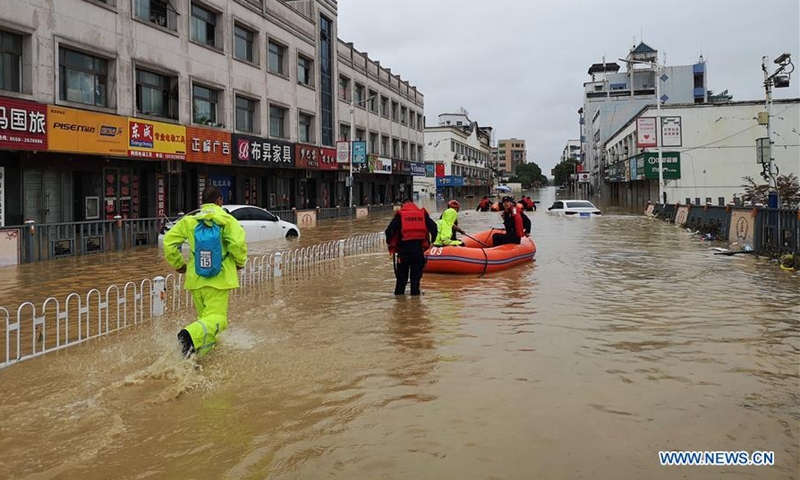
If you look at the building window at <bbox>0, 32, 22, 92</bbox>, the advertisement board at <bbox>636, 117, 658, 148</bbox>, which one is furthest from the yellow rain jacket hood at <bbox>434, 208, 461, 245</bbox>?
the advertisement board at <bbox>636, 117, 658, 148</bbox>

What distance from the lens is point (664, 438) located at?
432 cm

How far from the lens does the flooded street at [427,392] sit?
160 inches

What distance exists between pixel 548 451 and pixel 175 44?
23.9 m

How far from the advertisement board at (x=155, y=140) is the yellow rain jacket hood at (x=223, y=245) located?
16.5 m

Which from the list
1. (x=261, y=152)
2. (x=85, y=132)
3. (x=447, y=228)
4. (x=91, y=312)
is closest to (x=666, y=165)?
(x=261, y=152)

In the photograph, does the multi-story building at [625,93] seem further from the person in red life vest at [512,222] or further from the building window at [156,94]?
the person in red life vest at [512,222]

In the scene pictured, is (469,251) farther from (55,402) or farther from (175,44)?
(175,44)

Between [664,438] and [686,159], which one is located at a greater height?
[686,159]

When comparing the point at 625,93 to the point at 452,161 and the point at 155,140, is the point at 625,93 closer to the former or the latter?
the point at 452,161

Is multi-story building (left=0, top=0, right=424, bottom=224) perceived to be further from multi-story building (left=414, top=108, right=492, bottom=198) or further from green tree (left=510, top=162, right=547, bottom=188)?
green tree (left=510, top=162, right=547, bottom=188)

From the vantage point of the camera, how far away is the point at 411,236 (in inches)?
388

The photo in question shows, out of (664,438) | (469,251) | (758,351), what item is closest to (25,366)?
(664,438)

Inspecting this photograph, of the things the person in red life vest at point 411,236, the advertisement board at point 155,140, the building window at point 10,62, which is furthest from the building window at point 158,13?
the person in red life vest at point 411,236

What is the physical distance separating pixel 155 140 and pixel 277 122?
438 inches
